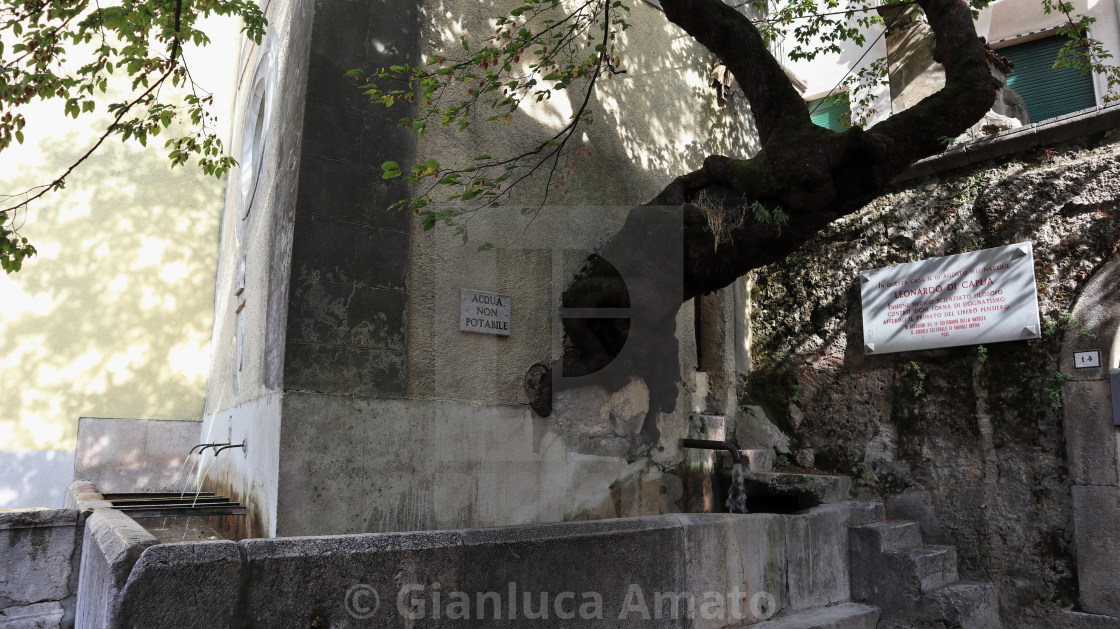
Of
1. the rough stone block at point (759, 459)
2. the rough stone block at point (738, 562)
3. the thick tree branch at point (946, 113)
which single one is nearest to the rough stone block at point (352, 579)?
the rough stone block at point (738, 562)

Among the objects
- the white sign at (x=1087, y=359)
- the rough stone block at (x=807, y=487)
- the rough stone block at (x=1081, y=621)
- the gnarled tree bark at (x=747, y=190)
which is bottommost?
the rough stone block at (x=1081, y=621)

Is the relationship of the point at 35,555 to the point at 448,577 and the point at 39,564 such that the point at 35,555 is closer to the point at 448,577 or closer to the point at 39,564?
the point at 39,564

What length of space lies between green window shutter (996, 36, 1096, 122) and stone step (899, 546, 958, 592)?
267 inches

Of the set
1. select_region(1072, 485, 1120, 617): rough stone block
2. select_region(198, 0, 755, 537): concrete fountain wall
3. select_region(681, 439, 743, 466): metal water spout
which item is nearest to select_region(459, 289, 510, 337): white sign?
select_region(198, 0, 755, 537): concrete fountain wall

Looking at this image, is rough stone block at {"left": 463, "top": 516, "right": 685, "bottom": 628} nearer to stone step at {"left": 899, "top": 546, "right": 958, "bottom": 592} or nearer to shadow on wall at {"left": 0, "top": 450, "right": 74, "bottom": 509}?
stone step at {"left": 899, "top": 546, "right": 958, "bottom": 592}

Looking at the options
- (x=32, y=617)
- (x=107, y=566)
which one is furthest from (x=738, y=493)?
(x=107, y=566)

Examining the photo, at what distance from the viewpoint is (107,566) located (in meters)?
1.91

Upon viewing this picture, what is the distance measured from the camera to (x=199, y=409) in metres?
Answer: 8.08

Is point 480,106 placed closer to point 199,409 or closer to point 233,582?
point 233,582

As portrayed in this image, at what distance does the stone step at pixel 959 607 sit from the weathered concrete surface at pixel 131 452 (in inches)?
278

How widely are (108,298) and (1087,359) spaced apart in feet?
28.6

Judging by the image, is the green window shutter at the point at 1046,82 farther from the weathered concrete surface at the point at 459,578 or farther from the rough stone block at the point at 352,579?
the rough stone block at the point at 352,579

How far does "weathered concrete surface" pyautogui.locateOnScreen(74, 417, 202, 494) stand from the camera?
746 cm

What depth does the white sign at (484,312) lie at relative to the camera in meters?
4.72
